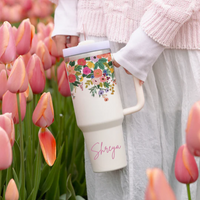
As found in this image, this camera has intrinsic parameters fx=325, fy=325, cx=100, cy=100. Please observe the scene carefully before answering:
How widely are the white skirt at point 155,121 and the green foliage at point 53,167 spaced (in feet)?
0.60

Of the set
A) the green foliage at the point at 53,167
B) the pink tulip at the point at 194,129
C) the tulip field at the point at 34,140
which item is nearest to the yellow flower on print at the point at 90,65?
the tulip field at the point at 34,140

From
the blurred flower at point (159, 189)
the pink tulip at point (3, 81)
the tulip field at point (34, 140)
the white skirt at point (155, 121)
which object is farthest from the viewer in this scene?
the white skirt at point (155, 121)

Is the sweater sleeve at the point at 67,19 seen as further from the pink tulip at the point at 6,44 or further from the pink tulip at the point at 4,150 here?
the pink tulip at the point at 4,150

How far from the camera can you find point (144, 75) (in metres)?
0.82

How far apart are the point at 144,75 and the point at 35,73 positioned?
0.94 ft

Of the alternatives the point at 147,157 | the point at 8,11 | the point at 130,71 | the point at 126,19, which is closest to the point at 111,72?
the point at 130,71

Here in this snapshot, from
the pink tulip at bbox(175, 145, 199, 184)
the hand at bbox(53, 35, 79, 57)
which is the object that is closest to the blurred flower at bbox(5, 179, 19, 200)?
the pink tulip at bbox(175, 145, 199, 184)

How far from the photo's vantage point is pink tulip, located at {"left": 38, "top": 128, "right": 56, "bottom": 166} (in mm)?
727

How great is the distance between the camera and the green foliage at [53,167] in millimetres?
883

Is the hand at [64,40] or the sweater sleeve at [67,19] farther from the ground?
the sweater sleeve at [67,19]

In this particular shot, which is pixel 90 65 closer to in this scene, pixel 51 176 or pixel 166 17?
pixel 166 17

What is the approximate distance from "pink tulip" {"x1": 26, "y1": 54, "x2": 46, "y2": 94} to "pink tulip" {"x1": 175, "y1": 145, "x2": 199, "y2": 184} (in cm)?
52

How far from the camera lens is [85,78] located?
80 centimetres

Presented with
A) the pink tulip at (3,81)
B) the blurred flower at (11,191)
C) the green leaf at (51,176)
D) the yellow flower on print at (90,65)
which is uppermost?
the yellow flower on print at (90,65)
